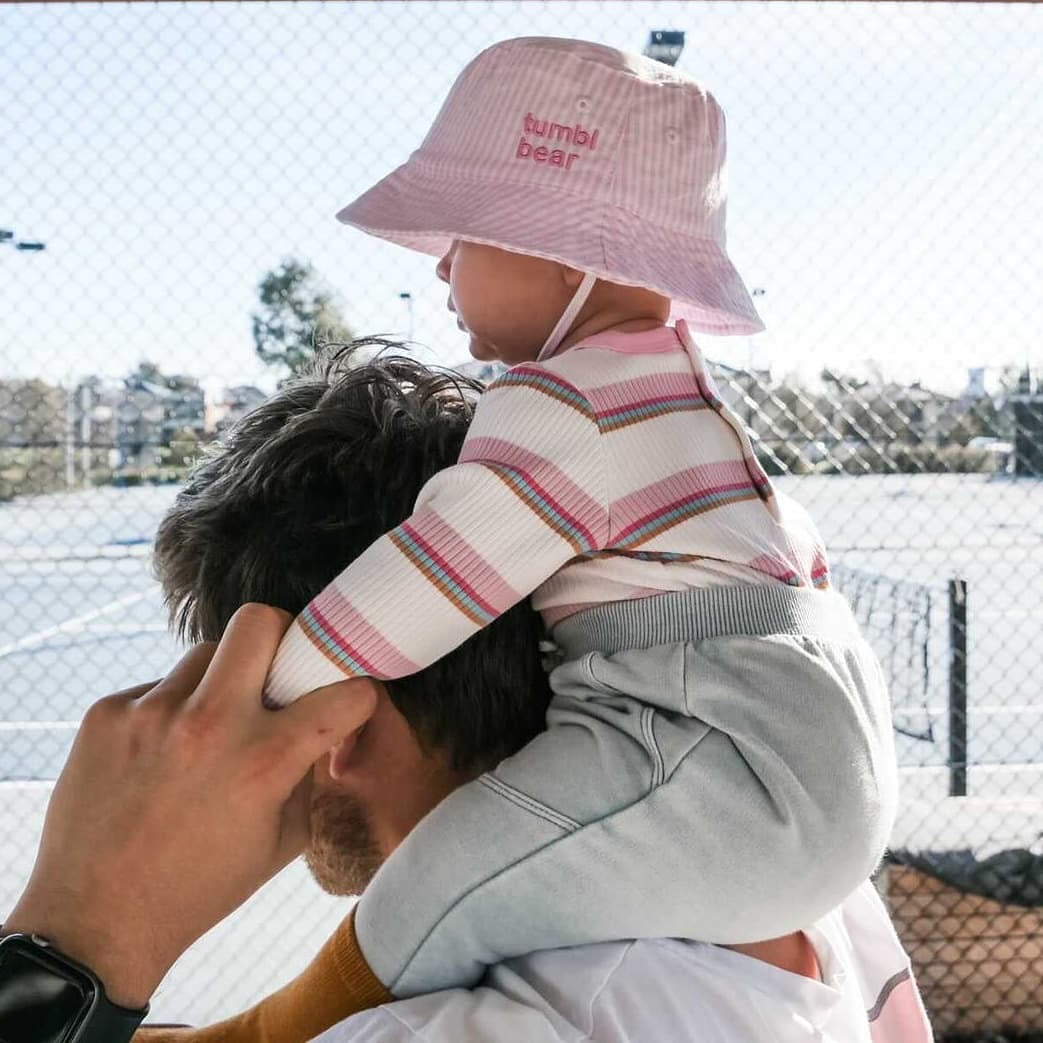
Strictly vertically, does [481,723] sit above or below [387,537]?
below

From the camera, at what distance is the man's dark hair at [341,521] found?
29.0 inches

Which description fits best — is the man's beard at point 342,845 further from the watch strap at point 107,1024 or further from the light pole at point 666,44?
the light pole at point 666,44

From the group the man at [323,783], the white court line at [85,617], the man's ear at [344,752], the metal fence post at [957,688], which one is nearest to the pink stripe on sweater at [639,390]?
the man at [323,783]

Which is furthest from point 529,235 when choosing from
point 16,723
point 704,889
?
point 16,723

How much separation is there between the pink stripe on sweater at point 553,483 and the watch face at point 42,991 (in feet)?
1.16

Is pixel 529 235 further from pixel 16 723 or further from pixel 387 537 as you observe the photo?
pixel 16 723

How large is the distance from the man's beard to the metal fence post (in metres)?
2.36

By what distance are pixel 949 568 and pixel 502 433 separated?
3607 mm

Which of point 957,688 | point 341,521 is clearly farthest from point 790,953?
point 957,688

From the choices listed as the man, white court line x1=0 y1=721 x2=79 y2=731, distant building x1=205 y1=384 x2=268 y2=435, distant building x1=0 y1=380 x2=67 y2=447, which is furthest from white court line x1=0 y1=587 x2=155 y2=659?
the man

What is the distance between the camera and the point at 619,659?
0.71 m

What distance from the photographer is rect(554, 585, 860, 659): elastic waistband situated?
0.72 m

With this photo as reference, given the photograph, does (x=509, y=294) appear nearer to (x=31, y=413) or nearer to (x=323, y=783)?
(x=323, y=783)

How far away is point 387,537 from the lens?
2.29 ft
